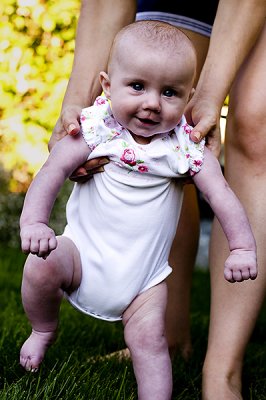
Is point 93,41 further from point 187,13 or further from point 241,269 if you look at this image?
point 241,269

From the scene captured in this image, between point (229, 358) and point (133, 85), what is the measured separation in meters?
0.85

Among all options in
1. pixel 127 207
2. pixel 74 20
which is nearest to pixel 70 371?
pixel 127 207

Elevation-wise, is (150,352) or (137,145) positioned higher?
(137,145)

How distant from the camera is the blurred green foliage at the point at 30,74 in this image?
18.7ft

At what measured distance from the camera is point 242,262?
1934 millimetres

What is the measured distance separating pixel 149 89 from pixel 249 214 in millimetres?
578

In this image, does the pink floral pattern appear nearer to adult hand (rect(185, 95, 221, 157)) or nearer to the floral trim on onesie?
the floral trim on onesie

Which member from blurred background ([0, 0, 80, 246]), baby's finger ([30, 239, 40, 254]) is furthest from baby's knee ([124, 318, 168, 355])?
blurred background ([0, 0, 80, 246])

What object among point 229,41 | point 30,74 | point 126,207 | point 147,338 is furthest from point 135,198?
point 30,74

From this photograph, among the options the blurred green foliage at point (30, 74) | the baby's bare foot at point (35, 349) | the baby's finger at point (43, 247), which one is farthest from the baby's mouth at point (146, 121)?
the blurred green foliage at point (30, 74)

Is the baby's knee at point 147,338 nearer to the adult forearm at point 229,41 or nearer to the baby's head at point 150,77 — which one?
the baby's head at point 150,77

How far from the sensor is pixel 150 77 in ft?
6.55

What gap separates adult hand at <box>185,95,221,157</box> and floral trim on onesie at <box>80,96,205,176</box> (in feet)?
0.08

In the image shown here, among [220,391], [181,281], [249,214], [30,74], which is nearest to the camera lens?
[220,391]
